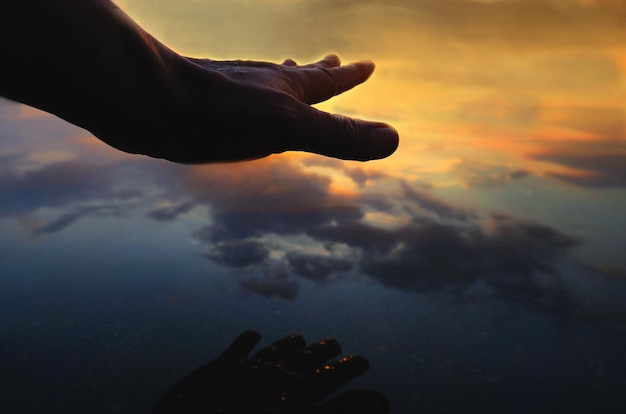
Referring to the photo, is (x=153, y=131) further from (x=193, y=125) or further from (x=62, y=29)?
(x=62, y=29)

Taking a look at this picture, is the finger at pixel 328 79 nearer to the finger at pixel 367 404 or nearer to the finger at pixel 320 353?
the finger at pixel 320 353

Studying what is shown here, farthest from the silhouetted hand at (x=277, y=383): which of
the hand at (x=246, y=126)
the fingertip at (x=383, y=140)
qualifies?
the hand at (x=246, y=126)

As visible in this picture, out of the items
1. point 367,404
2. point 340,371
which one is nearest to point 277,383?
point 367,404

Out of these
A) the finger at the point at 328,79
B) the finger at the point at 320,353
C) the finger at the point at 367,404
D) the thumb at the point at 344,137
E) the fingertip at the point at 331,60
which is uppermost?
the fingertip at the point at 331,60

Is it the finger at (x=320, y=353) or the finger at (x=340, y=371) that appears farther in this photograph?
the finger at (x=320, y=353)

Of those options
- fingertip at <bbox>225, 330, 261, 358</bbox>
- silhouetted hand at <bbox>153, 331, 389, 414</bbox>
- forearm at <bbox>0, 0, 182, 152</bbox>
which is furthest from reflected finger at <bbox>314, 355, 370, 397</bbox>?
forearm at <bbox>0, 0, 182, 152</bbox>

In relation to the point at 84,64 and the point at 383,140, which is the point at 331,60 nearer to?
the point at 383,140
